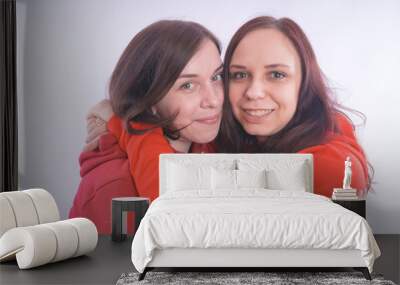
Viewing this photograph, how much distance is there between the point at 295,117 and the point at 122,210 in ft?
7.19

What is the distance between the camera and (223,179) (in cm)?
684

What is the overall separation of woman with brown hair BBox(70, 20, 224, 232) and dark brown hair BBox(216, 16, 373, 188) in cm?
14

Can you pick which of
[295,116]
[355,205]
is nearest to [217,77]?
[295,116]

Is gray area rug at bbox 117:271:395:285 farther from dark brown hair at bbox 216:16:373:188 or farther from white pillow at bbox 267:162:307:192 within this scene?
dark brown hair at bbox 216:16:373:188

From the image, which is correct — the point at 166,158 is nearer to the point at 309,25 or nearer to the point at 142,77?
the point at 142,77

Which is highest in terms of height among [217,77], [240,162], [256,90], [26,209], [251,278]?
[217,77]

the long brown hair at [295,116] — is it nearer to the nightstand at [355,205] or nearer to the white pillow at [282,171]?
the white pillow at [282,171]

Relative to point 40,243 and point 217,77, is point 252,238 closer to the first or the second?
point 40,243

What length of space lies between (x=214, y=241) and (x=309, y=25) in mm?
3460

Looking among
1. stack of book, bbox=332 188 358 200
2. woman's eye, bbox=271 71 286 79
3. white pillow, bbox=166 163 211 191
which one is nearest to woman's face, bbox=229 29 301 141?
woman's eye, bbox=271 71 286 79

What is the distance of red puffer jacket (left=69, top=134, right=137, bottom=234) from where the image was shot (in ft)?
24.8

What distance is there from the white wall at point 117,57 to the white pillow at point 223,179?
1.64 m

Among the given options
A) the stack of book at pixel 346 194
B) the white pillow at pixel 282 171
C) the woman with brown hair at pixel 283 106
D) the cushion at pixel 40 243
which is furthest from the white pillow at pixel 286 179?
the cushion at pixel 40 243

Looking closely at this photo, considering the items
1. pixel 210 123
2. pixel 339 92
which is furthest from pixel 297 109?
pixel 210 123
